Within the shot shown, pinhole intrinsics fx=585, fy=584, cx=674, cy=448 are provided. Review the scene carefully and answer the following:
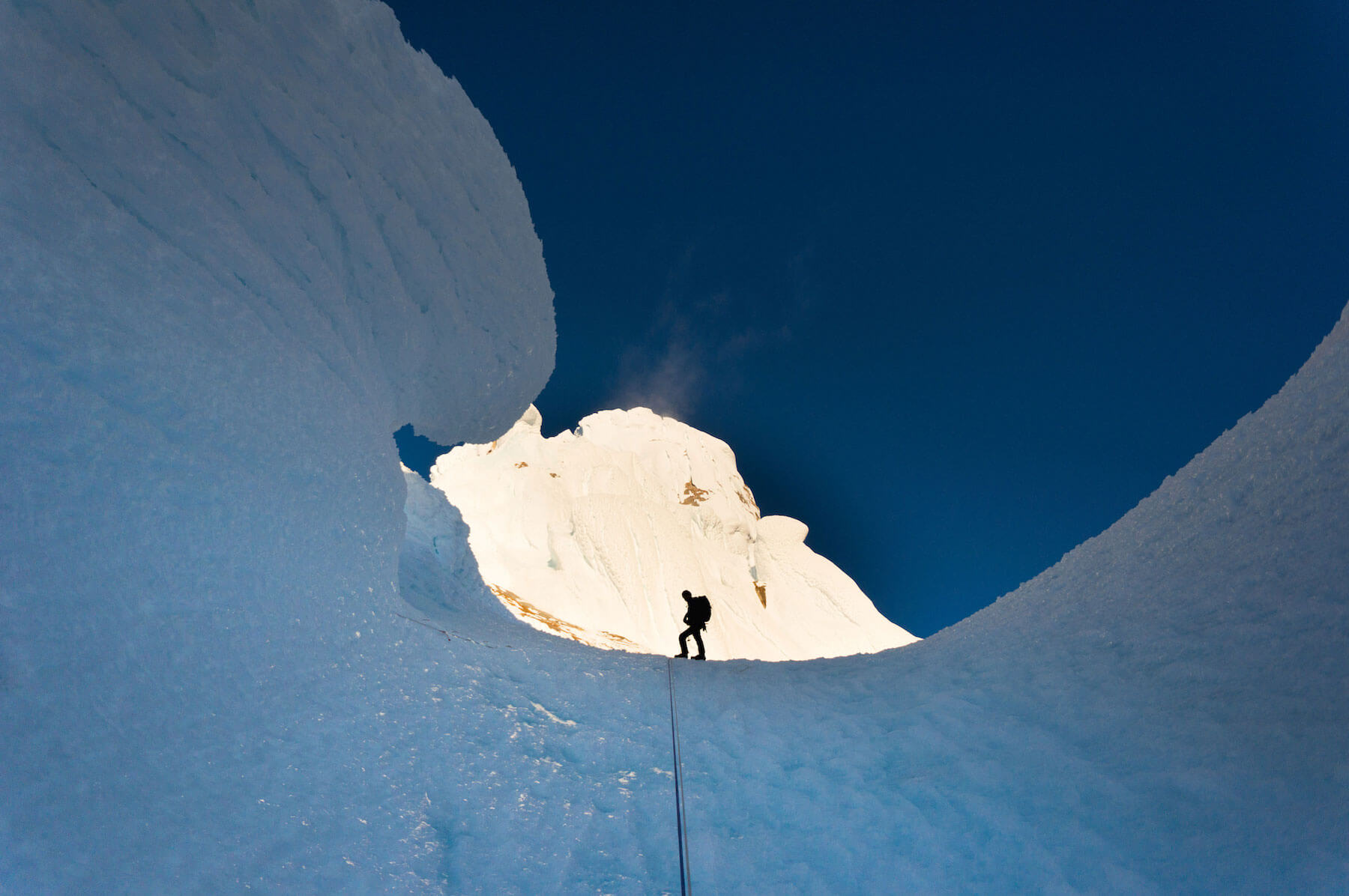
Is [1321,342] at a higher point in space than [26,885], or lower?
higher

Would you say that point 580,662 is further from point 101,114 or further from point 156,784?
point 101,114

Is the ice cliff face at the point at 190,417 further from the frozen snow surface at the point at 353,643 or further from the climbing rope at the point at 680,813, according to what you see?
the climbing rope at the point at 680,813

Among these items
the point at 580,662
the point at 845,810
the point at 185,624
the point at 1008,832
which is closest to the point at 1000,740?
the point at 1008,832

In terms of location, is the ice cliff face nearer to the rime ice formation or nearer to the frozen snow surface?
the frozen snow surface

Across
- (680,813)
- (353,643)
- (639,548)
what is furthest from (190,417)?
(639,548)

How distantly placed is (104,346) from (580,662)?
4193mm

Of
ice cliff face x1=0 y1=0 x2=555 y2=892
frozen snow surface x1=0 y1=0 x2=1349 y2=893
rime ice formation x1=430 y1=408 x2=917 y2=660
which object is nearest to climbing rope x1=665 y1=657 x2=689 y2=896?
frozen snow surface x1=0 y1=0 x2=1349 y2=893

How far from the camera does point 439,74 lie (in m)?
4.96

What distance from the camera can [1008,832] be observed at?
3.03m

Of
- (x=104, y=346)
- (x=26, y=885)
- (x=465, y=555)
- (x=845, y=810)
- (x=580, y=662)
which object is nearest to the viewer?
(x=26, y=885)

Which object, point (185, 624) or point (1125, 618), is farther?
point (1125, 618)

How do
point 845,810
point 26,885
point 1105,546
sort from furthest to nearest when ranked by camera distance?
point 1105,546 → point 845,810 → point 26,885

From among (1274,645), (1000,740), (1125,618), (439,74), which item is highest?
(439,74)

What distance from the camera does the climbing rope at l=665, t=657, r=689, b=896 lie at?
2924 mm
